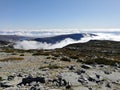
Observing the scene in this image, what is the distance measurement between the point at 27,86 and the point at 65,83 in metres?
3.08

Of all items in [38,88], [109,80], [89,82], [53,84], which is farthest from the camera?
[109,80]

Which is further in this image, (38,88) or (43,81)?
(43,81)

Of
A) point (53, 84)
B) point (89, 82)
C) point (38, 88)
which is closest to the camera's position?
point (38, 88)

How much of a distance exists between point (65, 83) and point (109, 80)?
5.01 m

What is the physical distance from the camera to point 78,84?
19.7 m

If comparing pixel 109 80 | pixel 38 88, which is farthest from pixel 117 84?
pixel 38 88

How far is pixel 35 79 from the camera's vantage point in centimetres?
1997

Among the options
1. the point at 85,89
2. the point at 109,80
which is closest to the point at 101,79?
the point at 109,80

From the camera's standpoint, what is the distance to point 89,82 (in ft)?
67.8

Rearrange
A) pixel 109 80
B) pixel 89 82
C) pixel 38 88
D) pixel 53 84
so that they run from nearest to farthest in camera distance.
→ pixel 38 88, pixel 53 84, pixel 89 82, pixel 109 80

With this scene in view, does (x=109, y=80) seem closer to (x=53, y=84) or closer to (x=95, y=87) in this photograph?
(x=95, y=87)

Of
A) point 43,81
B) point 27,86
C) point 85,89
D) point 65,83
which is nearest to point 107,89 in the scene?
point 85,89

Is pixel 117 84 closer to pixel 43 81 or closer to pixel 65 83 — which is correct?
pixel 65 83

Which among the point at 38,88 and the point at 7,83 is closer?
the point at 38,88
